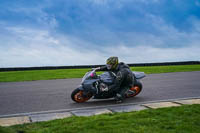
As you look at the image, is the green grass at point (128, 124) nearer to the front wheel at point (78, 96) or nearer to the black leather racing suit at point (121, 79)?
the black leather racing suit at point (121, 79)

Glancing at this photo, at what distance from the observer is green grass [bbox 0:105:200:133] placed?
4.71 m

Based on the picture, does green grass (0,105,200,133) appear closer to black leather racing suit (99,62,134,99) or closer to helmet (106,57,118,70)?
black leather racing suit (99,62,134,99)

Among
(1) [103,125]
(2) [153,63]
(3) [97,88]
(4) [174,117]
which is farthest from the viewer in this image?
(2) [153,63]

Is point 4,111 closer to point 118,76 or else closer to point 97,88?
point 97,88

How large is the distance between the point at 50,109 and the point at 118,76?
2.34 m

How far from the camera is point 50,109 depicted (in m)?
7.31

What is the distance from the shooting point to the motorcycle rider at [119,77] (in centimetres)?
800

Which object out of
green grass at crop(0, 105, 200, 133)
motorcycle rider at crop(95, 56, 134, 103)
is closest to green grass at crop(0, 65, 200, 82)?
motorcycle rider at crop(95, 56, 134, 103)

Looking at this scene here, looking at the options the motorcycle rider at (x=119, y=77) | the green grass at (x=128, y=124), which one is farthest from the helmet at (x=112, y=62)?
the green grass at (x=128, y=124)

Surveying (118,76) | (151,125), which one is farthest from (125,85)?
(151,125)

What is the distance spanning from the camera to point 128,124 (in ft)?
16.4

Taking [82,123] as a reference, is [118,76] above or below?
above

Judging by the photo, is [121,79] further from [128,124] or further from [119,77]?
[128,124]

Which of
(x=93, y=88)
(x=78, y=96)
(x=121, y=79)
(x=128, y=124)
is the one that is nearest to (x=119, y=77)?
(x=121, y=79)
